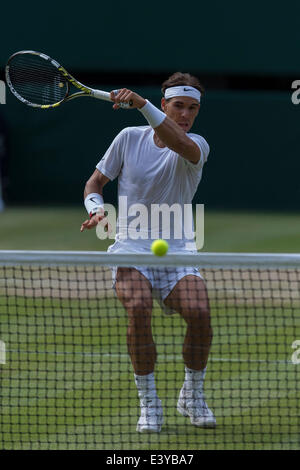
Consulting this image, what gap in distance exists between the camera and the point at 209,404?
5465mm

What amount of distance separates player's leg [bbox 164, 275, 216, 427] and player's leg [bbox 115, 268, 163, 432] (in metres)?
0.18

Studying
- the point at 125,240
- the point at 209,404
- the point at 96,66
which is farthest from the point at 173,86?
the point at 96,66

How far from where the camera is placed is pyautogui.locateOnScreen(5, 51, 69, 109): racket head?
554 centimetres

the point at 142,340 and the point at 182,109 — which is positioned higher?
the point at 182,109

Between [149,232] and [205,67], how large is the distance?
1179 centimetres

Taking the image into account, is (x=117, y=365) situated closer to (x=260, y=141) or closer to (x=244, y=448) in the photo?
(x=244, y=448)

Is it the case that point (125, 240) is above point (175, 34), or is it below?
below

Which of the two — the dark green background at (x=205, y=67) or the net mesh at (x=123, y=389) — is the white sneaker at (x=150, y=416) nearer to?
the net mesh at (x=123, y=389)

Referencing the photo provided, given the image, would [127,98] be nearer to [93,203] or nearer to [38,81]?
[93,203]

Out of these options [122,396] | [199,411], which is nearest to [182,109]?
[199,411]

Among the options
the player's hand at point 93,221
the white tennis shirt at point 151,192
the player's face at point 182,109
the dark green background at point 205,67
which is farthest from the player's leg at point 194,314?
the dark green background at point 205,67

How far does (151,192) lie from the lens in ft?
17.2

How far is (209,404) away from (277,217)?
10.8 meters

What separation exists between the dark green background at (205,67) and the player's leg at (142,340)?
11.8 metres
